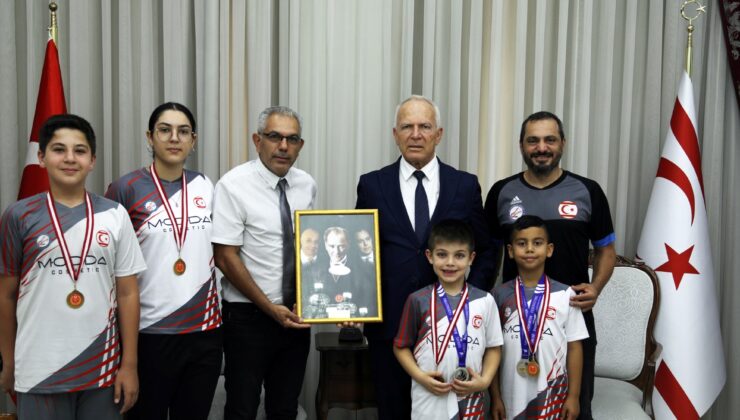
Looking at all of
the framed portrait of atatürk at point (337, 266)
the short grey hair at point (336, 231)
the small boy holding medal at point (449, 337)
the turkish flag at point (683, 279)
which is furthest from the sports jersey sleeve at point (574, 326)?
the turkish flag at point (683, 279)

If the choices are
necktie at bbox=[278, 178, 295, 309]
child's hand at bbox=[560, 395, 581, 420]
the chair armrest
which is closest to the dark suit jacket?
necktie at bbox=[278, 178, 295, 309]

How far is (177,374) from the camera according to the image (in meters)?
2.63

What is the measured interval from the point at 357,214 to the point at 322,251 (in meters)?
0.22

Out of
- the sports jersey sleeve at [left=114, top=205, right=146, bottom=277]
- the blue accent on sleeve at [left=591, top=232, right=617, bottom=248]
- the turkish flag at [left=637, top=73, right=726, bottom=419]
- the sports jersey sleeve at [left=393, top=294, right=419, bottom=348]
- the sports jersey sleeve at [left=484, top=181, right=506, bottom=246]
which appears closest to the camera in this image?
the sports jersey sleeve at [left=114, top=205, right=146, bottom=277]

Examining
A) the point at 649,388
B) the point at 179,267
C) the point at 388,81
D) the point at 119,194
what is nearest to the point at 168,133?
the point at 119,194

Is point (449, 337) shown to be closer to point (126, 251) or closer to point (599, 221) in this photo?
point (599, 221)

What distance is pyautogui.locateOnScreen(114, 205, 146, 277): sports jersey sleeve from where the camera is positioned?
2.40m

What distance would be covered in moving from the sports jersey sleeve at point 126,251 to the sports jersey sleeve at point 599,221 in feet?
6.47

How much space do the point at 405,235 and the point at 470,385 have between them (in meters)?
Answer: 0.68

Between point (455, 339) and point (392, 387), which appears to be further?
point (392, 387)

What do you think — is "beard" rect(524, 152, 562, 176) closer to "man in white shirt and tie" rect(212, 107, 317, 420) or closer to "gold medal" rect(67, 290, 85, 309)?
"man in white shirt and tie" rect(212, 107, 317, 420)

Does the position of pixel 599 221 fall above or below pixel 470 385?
above

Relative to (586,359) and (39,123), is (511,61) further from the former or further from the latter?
(39,123)

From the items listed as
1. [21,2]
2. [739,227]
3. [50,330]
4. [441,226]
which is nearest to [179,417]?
[50,330]
